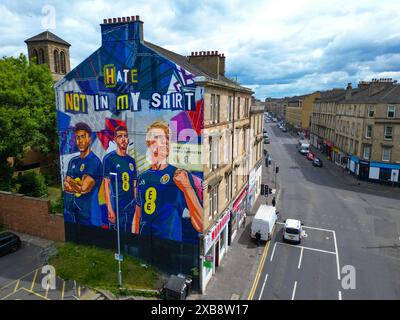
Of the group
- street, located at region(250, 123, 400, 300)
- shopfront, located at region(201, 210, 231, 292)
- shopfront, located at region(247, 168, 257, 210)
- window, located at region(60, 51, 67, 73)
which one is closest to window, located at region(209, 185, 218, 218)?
shopfront, located at region(201, 210, 231, 292)

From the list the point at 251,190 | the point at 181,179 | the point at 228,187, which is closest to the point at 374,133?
the point at 251,190

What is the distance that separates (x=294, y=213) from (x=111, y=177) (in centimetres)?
2206

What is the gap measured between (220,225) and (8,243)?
16747 mm

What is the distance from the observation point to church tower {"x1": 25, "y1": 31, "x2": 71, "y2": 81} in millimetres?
57894

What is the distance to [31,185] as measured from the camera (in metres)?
32.3

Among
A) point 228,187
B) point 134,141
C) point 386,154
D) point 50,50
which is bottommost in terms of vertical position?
point 386,154

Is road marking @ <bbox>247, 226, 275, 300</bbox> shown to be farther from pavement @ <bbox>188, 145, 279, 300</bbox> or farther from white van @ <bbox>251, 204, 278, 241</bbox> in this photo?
white van @ <bbox>251, 204, 278, 241</bbox>

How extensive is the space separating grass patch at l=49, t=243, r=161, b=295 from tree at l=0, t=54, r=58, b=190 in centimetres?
1297

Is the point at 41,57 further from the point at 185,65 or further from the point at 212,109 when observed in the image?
the point at 212,109

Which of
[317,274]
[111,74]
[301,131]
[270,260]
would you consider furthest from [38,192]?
[301,131]

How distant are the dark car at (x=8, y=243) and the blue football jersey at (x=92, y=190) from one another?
5.68 meters

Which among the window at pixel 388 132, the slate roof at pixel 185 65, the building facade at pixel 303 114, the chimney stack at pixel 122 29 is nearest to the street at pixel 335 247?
the window at pixel 388 132
